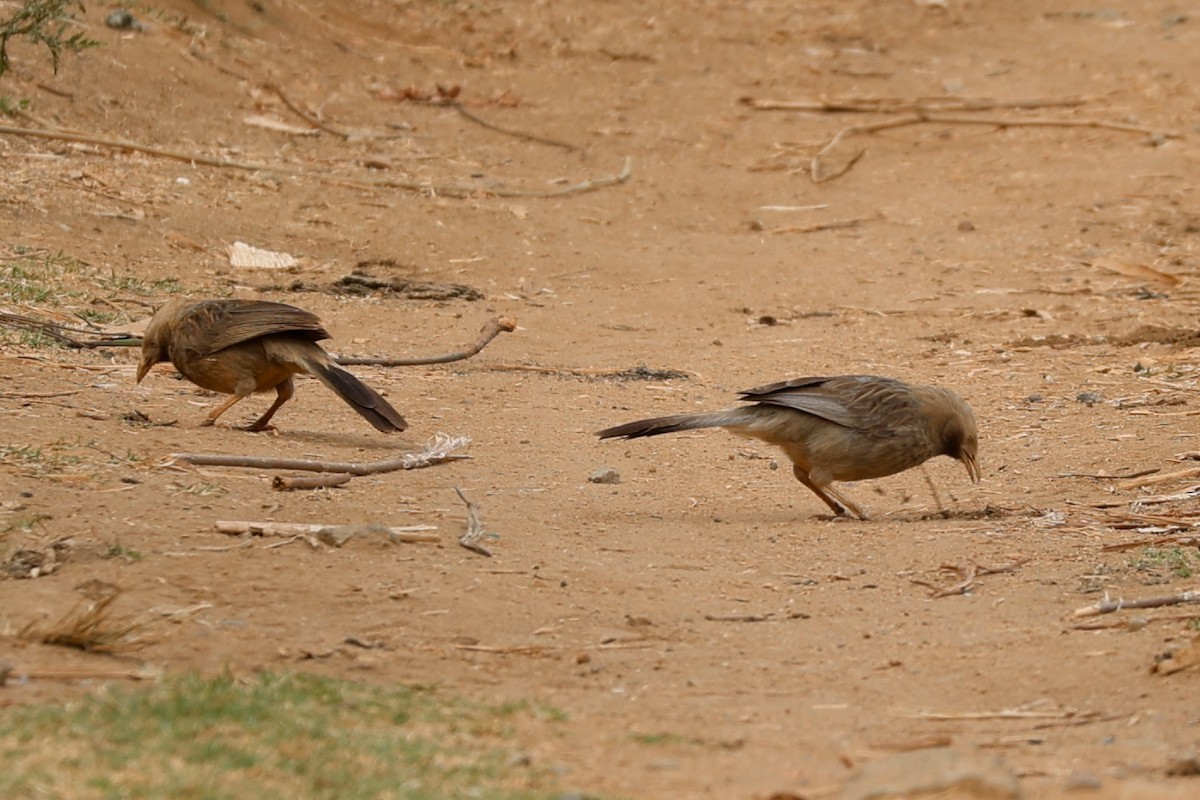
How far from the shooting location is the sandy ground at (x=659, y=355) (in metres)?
5.07

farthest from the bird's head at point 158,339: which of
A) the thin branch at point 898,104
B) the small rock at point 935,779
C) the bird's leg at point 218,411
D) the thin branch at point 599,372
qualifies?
the thin branch at point 898,104

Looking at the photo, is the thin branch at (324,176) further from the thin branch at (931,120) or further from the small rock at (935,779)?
the small rock at (935,779)

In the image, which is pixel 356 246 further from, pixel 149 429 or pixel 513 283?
pixel 149 429

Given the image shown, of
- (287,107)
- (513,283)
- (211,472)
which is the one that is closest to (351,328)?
(513,283)

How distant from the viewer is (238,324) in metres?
8.01

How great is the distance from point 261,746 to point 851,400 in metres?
4.20

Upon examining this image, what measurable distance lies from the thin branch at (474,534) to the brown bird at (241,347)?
4.43ft

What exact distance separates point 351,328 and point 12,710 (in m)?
6.29

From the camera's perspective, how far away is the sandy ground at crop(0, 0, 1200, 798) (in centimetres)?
507

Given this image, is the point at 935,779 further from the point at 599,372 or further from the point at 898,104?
the point at 898,104

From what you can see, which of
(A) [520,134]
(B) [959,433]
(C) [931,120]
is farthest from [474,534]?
(C) [931,120]

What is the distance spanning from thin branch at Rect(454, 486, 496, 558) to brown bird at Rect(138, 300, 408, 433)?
135 cm

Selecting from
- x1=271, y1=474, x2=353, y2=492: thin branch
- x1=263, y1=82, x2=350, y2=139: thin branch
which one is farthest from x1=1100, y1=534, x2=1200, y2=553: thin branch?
x1=263, y1=82, x2=350, y2=139: thin branch

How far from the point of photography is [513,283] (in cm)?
1212
